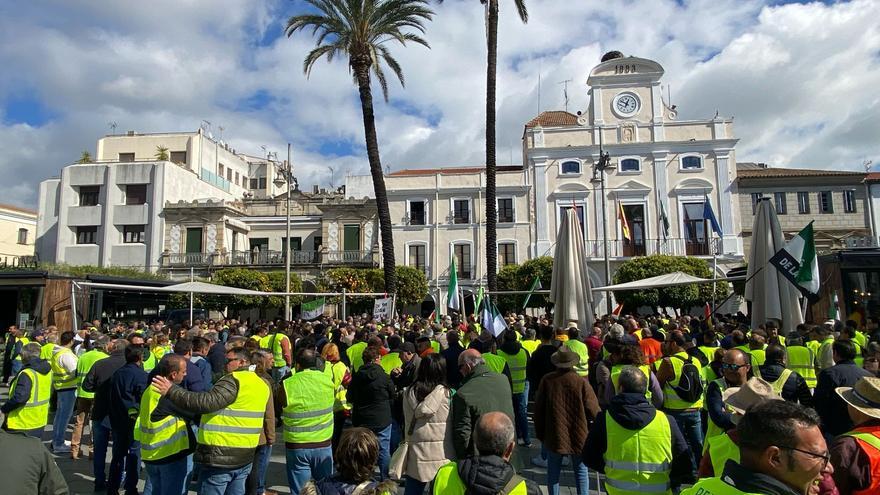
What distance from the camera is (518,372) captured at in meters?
8.92

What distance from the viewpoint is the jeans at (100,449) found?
695 cm

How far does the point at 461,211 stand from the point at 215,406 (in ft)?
107

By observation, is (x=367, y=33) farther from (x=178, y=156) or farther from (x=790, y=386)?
(x=178, y=156)

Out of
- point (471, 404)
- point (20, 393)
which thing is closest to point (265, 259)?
point (20, 393)

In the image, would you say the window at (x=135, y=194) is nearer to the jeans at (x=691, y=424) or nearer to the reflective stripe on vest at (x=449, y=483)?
the jeans at (x=691, y=424)

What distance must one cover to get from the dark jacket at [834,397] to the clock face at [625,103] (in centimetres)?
3292

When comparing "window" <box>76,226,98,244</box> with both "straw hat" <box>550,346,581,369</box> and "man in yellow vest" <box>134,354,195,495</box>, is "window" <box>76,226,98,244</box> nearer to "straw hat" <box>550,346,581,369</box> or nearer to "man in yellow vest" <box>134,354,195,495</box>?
"man in yellow vest" <box>134,354,195,495</box>

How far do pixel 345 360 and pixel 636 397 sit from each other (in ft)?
20.0

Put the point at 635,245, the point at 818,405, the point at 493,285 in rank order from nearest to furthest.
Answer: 1. the point at 818,405
2. the point at 493,285
3. the point at 635,245

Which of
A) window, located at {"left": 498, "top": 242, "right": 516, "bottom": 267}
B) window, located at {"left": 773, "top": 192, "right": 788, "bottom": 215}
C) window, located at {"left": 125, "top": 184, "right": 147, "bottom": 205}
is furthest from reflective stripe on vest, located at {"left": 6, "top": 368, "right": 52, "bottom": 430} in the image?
window, located at {"left": 773, "top": 192, "right": 788, "bottom": 215}

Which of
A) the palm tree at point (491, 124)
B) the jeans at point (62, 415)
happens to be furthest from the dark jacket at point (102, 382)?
the palm tree at point (491, 124)

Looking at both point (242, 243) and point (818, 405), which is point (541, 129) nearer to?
point (242, 243)

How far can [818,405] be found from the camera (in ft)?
17.2

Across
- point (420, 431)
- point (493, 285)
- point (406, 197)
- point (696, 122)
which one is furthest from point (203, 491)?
point (696, 122)
